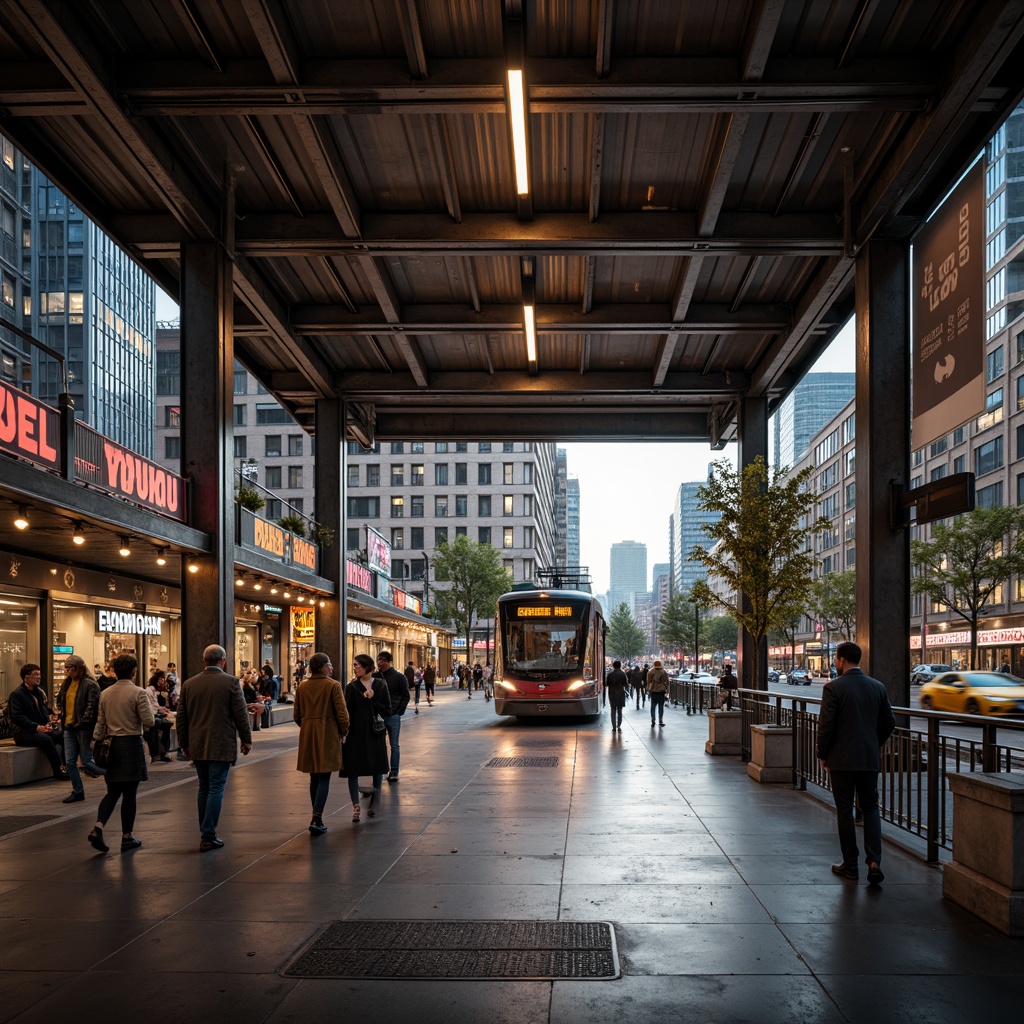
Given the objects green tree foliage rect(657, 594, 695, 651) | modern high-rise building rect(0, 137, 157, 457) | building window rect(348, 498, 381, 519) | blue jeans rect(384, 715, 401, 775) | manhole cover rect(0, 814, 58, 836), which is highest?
modern high-rise building rect(0, 137, 157, 457)

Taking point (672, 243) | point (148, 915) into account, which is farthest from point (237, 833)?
point (672, 243)

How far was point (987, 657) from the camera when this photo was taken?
68.8m

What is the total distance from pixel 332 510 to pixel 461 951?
2378cm

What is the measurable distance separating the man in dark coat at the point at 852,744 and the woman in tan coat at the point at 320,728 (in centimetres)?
482

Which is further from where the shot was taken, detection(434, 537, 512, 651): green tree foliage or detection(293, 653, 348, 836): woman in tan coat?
detection(434, 537, 512, 651): green tree foliage

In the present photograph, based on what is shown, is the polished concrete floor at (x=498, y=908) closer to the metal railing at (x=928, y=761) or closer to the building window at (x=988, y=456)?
the metal railing at (x=928, y=761)

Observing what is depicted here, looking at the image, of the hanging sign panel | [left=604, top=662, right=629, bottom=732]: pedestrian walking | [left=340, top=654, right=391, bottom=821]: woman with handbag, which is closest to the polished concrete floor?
[left=340, top=654, right=391, bottom=821]: woman with handbag

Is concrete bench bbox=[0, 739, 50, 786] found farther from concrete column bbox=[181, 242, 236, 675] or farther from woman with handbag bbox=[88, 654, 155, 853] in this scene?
woman with handbag bbox=[88, 654, 155, 853]

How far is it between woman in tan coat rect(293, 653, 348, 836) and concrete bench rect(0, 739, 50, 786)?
6.22m

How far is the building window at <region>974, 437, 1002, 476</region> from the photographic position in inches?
2603

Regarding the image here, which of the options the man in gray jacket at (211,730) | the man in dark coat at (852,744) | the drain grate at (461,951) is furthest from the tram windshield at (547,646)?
the drain grate at (461,951)

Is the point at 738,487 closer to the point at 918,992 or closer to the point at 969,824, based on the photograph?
the point at 969,824

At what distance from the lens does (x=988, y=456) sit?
67.8 meters

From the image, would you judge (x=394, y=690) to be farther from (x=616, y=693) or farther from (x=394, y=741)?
(x=616, y=693)
